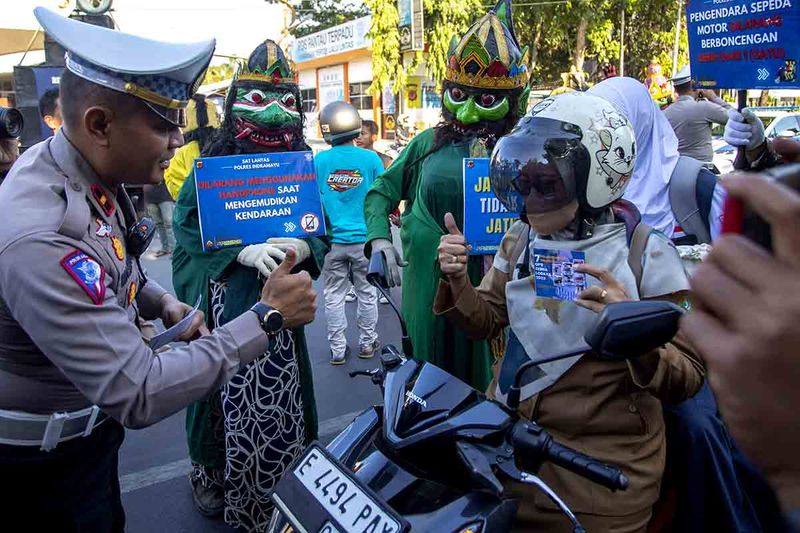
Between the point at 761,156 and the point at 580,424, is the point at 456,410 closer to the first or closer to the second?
the point at 580,424

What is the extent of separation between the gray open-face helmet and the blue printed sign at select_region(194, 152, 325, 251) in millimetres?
3068

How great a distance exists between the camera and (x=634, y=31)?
24.4 m

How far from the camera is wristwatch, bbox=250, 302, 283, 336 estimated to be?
1.80m

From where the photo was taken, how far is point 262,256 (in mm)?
2646

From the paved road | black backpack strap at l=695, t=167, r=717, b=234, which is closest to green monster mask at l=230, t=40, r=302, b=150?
black backpack strap at l=695, t=167, r=717, b=234

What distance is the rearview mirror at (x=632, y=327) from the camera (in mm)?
1285

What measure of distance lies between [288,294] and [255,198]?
887 millimetres

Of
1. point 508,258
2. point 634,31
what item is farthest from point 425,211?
point 634,31

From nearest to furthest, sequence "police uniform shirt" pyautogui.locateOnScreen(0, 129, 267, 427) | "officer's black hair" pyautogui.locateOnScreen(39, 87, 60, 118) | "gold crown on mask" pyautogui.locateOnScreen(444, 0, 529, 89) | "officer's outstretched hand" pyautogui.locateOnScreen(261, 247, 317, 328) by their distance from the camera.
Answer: "police uniform shirt" pyautogui.locateOnScreen(0, 129, 267, 427), "officer's outstretched hand" pyautogui.locateOnScreen(261, 247, 317, 328), "gold crown on mask" pyautogui.locateOnScreen(444, 0, 529, 89), "officer's black hair" pyautogui.locateOnScreen(39, 87, 60, 118)

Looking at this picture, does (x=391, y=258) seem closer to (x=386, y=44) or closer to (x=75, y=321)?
(x=75, y=321)

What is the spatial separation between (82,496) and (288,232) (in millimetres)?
1289

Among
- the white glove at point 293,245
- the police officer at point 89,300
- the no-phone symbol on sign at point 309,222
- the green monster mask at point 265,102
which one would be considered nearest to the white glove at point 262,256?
the white glove at point 293,245

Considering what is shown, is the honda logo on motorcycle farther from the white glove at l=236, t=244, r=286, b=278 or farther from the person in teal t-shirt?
the person in teal t-shirt

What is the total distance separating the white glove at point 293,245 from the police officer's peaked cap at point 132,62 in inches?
37.2
